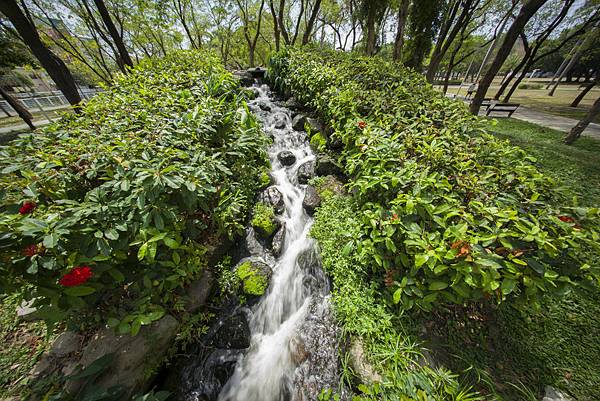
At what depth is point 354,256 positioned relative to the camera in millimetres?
2877

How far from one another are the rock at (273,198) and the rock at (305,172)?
0.76m

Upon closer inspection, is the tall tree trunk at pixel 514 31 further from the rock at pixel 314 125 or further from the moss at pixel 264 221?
the moss at pixel 264 221

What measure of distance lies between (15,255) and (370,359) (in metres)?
3.41

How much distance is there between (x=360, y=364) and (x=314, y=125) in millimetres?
5214

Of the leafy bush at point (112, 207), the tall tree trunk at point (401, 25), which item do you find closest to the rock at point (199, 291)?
the leafy bush at point (112, 207)

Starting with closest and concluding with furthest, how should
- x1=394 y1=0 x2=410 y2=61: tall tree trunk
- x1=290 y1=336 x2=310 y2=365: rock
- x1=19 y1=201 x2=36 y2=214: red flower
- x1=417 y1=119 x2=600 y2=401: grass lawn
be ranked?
x1=19 y1=201 x2=36 y2=214: red flower → x1=417 y1=119 x2=600 y2=401: grass lawn → x1=290 y1=336 x2=310 y2=365: rock → x1=394 y1=0 x2=410 y2=61: tall tree trunk

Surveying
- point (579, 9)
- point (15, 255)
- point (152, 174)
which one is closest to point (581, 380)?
point (152, 174)

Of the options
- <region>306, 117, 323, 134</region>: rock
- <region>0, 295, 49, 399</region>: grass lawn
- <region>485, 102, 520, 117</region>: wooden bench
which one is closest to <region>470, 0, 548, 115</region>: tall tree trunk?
<region>306, 117, 323, 134</region>: rock

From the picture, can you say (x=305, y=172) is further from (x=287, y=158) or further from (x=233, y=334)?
(x=233, y=334)

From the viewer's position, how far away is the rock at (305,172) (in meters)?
4.86

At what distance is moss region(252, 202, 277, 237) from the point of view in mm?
3787

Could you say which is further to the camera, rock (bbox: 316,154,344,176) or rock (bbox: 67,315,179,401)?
rock (bbox: 316,154,344,176)

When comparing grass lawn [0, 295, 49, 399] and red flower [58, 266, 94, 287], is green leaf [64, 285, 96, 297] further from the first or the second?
grass lawn [0, 295, 49, 399]

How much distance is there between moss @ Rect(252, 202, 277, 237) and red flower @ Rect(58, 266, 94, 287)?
2286mm
